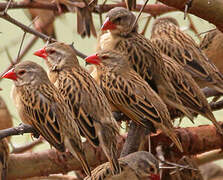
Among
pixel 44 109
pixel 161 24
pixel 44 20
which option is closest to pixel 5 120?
pixel 44 20

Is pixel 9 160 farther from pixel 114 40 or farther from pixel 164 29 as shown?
pixel 164 29

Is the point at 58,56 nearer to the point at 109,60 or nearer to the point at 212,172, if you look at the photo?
the point at 109,60

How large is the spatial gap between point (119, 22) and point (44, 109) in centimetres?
96

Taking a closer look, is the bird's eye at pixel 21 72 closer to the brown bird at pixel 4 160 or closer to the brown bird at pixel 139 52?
the brown bird at pixel 4 160

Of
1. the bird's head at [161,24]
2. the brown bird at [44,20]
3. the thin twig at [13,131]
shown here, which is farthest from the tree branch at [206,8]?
the brown bird at [44,20]

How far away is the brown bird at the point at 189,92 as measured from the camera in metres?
3.36

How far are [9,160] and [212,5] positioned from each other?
1.50 meters

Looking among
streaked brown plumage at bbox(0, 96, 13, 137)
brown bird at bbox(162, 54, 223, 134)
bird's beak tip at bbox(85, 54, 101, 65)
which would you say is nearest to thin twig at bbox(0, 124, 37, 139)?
bird's beak tip at bbox(85, 54, 101, 65)

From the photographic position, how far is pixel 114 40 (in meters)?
3.68

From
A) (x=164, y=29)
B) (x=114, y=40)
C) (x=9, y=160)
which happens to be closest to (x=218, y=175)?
(x=164, y=29)

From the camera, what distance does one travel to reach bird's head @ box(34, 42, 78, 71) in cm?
351

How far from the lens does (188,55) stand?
153 inches

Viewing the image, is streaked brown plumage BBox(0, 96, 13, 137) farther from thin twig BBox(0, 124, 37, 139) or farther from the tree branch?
the tree branch

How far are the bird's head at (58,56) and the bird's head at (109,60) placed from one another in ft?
0.53
